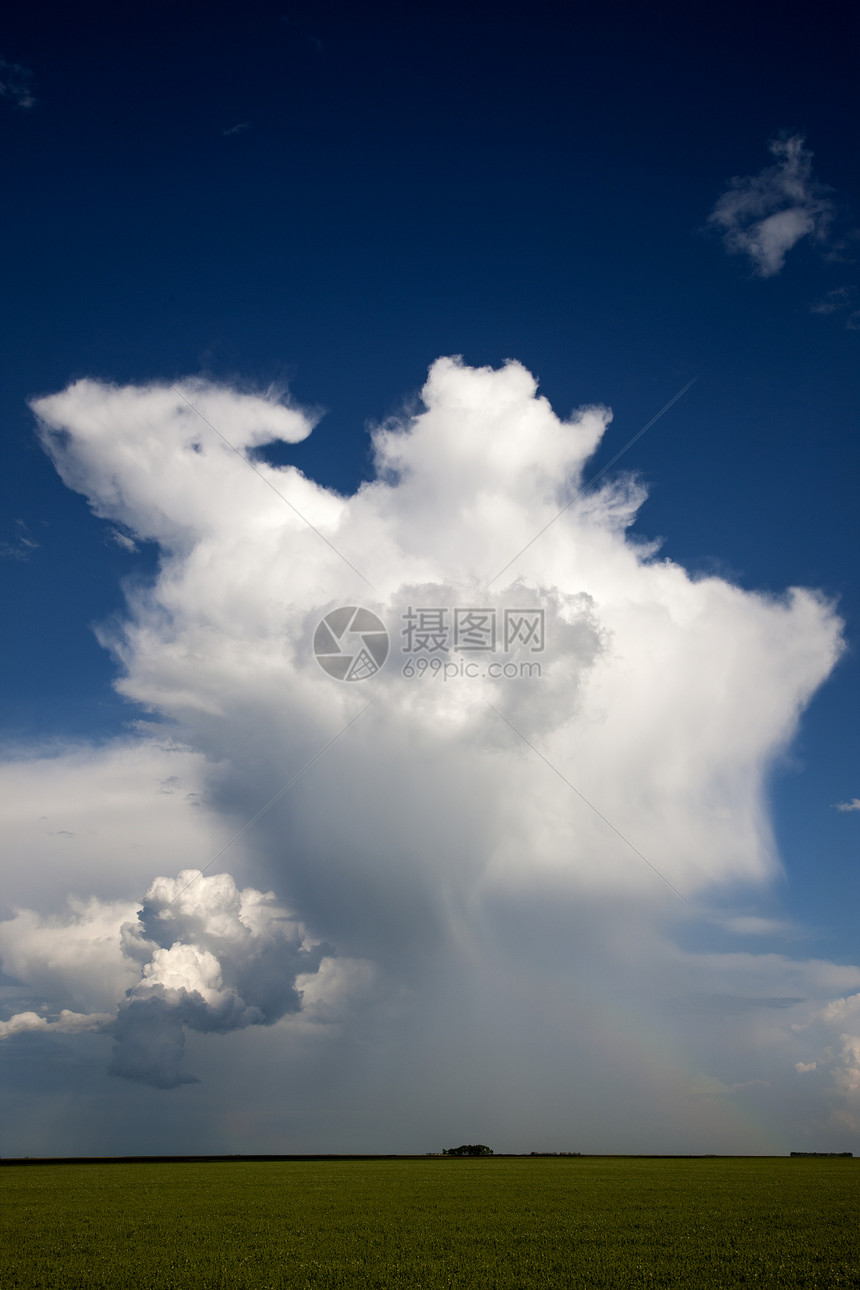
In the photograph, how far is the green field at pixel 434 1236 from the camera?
24125mm

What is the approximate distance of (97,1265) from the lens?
85.6 feet

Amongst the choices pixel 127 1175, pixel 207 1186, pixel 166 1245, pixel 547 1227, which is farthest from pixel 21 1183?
pixel 547 1227

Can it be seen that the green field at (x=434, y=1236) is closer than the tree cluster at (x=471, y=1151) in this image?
Yes

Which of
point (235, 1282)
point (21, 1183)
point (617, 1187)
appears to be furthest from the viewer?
point (21, 1183)

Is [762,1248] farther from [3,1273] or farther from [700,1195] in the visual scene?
[3,1273]

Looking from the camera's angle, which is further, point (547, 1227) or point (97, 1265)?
point (547, 1227)

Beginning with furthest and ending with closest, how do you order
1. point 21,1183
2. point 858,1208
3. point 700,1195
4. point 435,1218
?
1. point 21,1183
2. point 700,1195
3. point 858,1208
4. point 435,1218

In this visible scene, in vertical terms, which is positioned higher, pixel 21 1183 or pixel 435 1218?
pixel 435 1218

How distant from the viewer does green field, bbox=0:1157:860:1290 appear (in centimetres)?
2412

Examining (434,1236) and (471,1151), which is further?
(471,1151)

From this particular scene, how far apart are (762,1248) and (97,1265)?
24.2 metres

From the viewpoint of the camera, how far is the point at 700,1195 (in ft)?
158

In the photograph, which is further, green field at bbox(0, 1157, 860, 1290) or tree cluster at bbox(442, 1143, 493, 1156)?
tree cluster at bbox(442, 1143, 493, 1156)

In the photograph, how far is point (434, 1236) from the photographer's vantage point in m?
31.2
